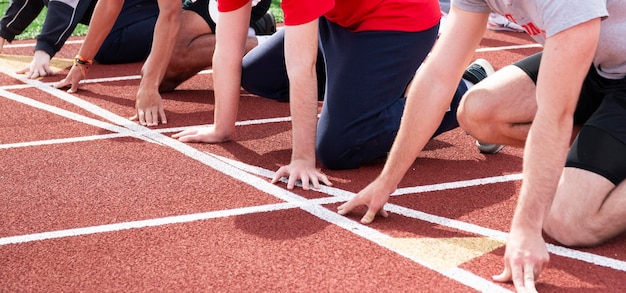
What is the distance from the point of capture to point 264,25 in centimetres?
663

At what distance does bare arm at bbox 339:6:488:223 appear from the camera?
3.41 m

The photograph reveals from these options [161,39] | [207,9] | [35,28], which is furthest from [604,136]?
[35,28]

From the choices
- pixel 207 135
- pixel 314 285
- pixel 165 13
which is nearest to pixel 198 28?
pixel 165 13

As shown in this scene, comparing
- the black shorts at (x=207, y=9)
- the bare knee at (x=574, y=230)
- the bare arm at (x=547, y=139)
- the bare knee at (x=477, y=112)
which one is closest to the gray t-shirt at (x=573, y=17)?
the bare arm at (x=547, y=139)

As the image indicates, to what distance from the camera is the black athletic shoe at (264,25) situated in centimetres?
656

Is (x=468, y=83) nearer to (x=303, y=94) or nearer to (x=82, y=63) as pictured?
(x=303, y=94)

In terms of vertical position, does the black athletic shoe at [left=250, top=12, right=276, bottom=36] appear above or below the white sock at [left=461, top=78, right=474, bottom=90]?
below

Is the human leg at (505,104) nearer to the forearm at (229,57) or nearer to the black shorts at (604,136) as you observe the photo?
the black shorts at (604,136)

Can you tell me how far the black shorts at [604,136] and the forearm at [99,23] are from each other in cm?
319

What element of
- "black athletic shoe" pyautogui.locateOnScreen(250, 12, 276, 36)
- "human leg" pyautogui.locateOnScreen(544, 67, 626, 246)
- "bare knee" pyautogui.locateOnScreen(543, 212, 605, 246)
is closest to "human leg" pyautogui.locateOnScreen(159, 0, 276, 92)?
"black athletic shoe" pyautogui.locateOnScreen(250, 12, 276, 36)

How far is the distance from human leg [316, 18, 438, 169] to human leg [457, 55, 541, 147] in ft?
1.83

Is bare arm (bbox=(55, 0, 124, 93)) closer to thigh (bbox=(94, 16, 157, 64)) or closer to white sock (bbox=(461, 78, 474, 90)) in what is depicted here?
thigh (bbox=(94, 16, 157, 64))

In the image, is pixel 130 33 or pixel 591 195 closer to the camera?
pixel 591 195

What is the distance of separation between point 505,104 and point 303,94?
2.98 ft
